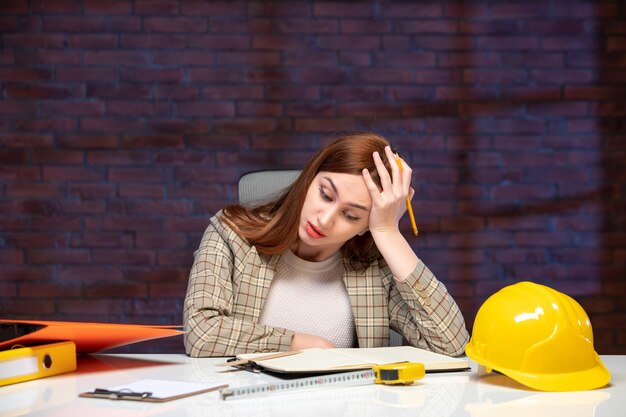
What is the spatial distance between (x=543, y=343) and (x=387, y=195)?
2.36ft

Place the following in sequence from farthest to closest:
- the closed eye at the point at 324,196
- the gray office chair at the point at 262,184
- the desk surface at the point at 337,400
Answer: the gray office chair at the point at 262,184 < the closed eye at the point at 324,196 < the desk surface at the point at 337,400

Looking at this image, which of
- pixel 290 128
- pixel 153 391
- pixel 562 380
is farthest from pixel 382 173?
pixel 290 128

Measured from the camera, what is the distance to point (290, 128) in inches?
134

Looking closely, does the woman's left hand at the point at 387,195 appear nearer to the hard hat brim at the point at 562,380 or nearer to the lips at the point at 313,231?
the lips at the point at 313,231

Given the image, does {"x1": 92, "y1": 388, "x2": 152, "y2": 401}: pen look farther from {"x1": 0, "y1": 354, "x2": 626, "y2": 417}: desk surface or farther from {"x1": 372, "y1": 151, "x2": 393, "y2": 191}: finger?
{"x1": 372, "y1": 151, "x2": 393, "y2": 191}: finger

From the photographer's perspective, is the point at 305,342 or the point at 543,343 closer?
the point at 543,343

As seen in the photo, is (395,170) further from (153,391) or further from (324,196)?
(153,391)

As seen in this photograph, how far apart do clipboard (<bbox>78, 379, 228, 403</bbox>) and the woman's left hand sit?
0.76 m

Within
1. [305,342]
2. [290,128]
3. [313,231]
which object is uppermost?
[290,128]

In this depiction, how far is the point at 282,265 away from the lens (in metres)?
1.95

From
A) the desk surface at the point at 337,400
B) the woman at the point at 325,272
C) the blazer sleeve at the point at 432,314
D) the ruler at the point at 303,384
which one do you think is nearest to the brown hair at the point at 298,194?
the woman at the point at 325,272

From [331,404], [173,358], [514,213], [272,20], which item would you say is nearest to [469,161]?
[514,213]

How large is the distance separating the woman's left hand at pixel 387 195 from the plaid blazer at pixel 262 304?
0.45 ft

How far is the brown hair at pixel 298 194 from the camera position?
1.82 metres
